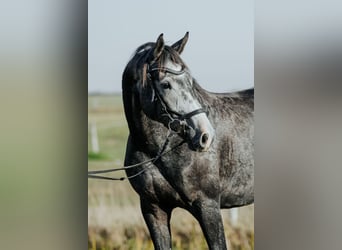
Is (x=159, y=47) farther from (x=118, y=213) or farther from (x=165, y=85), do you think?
(x=118, y=213)

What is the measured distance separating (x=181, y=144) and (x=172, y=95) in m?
0.19

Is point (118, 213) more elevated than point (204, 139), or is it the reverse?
point (204, 139)

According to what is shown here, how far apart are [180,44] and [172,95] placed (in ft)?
0.64

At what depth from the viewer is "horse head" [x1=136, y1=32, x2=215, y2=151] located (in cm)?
206

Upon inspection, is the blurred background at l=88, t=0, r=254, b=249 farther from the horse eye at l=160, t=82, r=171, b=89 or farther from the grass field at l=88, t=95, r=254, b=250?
the horse eye at l=160, t=82, r=171, b=89

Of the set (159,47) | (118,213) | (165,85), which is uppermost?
(159,47)

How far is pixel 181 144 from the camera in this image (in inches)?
82.0

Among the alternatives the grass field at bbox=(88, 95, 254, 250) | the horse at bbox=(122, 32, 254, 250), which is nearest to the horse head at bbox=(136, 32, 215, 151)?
the horse at bbox=(122, 32, 254, 250)

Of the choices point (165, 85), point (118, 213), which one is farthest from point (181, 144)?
point (118, 213)

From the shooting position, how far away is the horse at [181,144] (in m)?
2.07

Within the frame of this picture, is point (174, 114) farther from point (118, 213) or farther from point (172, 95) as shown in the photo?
point (118, 213)

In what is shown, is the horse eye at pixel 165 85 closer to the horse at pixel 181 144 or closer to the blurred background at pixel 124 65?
the horse at pixel 181 144
